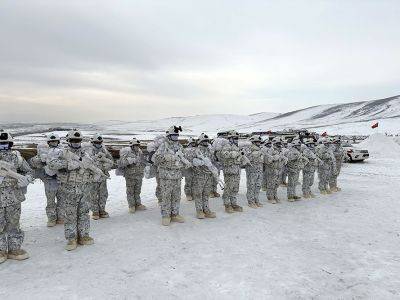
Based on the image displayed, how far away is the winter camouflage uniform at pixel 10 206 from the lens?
20.6 ft

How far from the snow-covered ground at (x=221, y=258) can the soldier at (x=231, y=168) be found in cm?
44

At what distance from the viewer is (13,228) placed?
6.50 meters

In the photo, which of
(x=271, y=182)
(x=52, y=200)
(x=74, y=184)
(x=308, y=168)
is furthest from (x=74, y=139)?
(x=308, y=168)

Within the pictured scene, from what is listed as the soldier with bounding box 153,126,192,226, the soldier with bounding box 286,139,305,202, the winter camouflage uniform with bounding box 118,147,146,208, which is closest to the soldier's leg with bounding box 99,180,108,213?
the winter camouflage uniform with bounding box 118,147,146,208

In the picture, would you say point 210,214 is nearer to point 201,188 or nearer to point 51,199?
point 201,188

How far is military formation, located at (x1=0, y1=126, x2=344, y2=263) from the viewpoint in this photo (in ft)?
21.4

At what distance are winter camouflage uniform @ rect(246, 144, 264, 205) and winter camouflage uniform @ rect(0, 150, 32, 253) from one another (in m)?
6.28

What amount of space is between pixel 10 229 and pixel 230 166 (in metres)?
5.54

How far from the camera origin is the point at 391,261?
662 cm

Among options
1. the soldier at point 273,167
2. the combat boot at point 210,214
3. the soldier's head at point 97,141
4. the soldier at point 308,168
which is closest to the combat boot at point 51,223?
the soldier's head at point 97,141

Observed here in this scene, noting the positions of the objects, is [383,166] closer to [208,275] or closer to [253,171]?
[253,171]

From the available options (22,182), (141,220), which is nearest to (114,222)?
(141,220)

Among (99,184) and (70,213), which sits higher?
(99,184)

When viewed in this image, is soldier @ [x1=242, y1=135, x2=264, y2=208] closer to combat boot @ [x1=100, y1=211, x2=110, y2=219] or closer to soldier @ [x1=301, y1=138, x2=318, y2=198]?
soldier @ [x1=301, y1=138, x2=318, y2=198]
